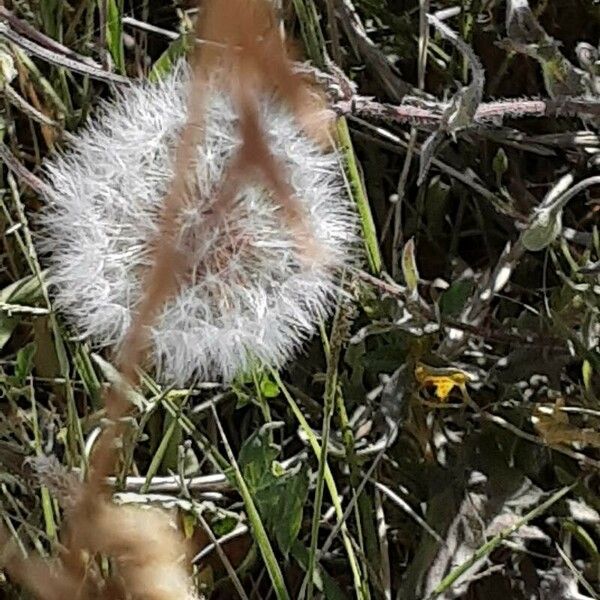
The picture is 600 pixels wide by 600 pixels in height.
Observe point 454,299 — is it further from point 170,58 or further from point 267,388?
point 170,58

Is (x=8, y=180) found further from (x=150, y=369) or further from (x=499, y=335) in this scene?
(x=499, y=335)

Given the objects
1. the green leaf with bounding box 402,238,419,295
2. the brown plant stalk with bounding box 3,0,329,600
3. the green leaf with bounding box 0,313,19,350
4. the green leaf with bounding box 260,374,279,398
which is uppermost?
the brown plant stalk with bounding box 3,0,329,600

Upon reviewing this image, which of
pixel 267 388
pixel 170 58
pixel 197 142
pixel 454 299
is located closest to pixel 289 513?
pixel 267 388

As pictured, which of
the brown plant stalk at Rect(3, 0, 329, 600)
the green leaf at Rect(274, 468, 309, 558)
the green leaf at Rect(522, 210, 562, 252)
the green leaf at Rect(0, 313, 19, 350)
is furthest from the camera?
the green leaf at Rect(0, 313, 19, 350)

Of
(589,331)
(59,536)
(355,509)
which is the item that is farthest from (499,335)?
(59,536)

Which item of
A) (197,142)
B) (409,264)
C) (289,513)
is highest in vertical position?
(197,142)

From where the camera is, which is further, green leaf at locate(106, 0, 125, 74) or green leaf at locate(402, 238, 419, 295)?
green leaf at locate(106, 0, 125, 74)

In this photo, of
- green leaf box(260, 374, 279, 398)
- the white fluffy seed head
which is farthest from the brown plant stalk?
green leaf box(260, 374, 279, 398)

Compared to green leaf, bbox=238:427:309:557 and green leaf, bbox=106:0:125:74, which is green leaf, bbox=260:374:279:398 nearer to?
green leaf, bbox=238:427:309:557

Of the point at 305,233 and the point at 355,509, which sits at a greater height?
the point at 305,233
